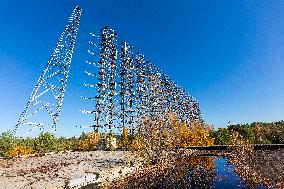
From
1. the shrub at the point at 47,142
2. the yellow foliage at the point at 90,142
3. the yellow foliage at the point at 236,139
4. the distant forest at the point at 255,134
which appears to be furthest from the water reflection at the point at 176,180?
the shrub at the point at 47,142

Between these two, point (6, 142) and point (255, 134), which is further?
point (255, 134)

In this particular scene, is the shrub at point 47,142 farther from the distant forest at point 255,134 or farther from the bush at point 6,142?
the distant forest at point 255,134

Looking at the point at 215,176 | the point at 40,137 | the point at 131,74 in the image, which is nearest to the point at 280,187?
the point at 215,176

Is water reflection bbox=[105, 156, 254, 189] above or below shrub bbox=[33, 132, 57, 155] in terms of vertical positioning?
below

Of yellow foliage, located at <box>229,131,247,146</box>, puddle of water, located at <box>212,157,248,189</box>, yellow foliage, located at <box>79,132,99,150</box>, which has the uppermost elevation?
yellow foliage, located at <box>79,132,99,150</box>

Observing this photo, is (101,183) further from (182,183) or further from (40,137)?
(40,137)

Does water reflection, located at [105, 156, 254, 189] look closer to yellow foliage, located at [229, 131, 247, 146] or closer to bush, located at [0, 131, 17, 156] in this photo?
yellow foliage, located at [229, 131, 247, 146]

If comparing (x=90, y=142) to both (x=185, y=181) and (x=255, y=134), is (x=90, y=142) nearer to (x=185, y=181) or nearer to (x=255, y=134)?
(x=255, y=134)

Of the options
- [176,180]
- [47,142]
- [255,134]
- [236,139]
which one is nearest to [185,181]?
[176,180]

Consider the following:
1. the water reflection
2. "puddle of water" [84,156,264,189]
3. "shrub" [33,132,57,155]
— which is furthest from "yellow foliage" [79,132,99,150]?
"puddle of water" [84,156,264,189]

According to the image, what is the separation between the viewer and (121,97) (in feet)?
137

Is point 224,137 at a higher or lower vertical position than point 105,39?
lower

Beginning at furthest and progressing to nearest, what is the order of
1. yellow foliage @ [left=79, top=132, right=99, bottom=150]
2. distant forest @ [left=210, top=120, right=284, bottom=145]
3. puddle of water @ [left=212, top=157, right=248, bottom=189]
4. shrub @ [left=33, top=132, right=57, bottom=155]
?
shrub @ [left=33, top=132, right=57, bottom=155], yellow foliage @ [left=79, top=132, right=99, bottom=150], distant forest @ [left=210, top=120, right=284, bottom=145], puddle of water @ [left=212, top=157, right=248, bottom=189]

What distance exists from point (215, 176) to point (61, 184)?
8366 millimetres
